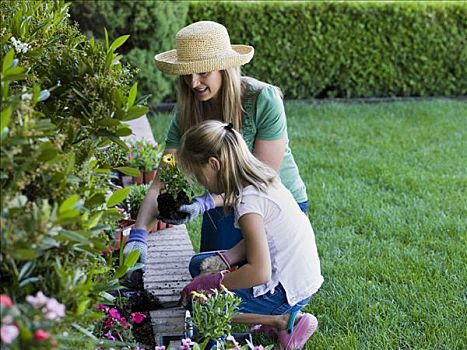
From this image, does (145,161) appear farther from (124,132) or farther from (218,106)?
(124,132)

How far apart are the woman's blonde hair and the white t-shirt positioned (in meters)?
0.44

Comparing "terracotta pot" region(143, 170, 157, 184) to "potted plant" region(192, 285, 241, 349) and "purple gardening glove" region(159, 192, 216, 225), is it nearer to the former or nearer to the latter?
"purple gardening glove" region(159, 192, 216, 225)

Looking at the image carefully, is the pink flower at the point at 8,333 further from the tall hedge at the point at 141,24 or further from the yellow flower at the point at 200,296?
the tall hedge at the point at 141,24

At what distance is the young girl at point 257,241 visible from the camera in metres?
3.02

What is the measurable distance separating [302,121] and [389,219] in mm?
2925

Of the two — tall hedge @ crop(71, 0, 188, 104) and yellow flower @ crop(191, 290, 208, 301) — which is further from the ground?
yellow flower @ crop(191, 290, 208, 301)

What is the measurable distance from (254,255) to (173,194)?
0.57 metres

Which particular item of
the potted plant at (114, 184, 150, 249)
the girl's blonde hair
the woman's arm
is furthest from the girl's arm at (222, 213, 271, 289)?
the potted plant at (114, 184, 150, 249)

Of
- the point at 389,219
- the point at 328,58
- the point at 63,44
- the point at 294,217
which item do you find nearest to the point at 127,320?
the point at 294,217

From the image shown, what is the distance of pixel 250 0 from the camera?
8.52 meters

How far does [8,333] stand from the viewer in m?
1.48

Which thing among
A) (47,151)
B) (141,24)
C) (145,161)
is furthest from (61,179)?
(141,24)

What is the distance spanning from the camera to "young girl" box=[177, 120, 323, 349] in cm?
302

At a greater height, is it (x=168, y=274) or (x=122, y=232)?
(x=122, y=232)
